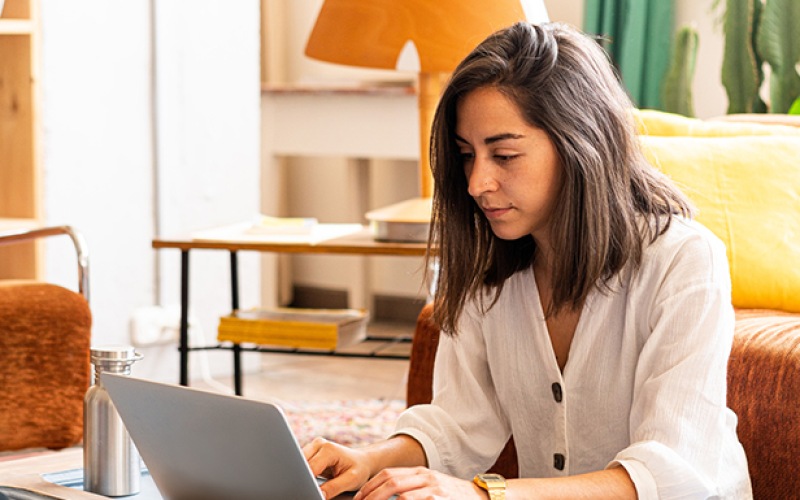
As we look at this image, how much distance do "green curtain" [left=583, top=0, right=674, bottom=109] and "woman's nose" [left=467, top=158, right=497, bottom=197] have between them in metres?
2.52

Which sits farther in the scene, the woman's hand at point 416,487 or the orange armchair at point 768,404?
the orange armchair at point 768,404

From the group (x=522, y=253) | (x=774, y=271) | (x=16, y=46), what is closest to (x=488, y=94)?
(x=522, y=253)

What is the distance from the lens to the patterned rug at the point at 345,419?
9.07ft

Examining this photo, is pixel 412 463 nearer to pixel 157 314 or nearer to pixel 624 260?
pixel 624 260

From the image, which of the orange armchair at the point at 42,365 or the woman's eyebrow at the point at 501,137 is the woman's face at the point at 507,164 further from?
the orange armchair at the point at 42,365

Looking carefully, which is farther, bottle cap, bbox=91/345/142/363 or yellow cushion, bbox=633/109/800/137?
yellow cushion, bbox=633/109/800/137

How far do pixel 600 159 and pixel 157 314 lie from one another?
7.11 feet

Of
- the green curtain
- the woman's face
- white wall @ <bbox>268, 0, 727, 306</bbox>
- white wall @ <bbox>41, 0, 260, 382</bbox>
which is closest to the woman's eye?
the woman's face

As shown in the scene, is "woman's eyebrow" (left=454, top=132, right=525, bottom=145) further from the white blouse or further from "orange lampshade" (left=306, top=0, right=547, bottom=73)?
"orange lampshade" (left=306, top=0, right=547, bottom=73)

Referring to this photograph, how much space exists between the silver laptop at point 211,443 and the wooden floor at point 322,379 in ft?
6.71

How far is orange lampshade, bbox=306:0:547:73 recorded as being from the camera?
7.00 ft

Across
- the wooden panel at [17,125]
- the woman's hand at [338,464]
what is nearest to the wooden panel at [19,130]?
the wooden panel at [17,125]

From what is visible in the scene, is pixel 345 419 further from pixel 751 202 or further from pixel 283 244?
pixel 751 202

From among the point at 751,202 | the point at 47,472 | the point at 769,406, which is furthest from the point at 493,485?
the point at 751,202
